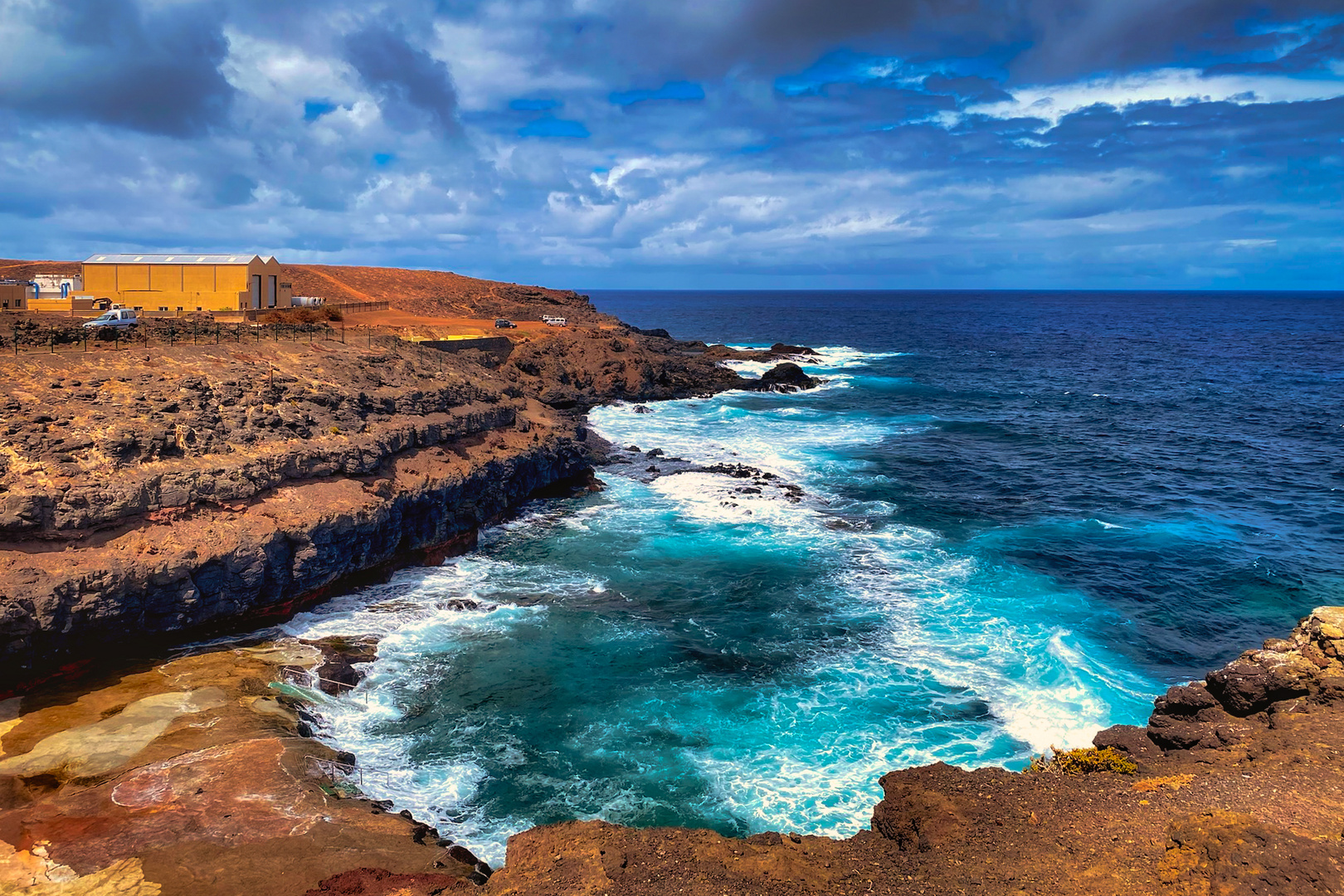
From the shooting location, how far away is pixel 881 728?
66.7 feet

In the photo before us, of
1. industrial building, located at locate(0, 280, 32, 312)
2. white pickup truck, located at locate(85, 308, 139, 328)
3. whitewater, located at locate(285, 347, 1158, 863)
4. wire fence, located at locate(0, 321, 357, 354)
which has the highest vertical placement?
industrial building, located at locate(0, 280, 32, 312)

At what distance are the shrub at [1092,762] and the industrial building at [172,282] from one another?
52685mm

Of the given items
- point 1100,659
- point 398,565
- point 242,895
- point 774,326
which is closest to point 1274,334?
point 774,326

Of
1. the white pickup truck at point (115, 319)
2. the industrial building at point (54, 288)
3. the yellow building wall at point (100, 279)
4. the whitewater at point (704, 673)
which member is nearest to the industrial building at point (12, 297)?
the industrial building at point (54, 288)

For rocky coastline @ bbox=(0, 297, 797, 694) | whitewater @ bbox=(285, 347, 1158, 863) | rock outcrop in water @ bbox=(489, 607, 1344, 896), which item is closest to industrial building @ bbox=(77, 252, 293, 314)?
rocky coastline @ bbox=(0, 297, 797, 694)

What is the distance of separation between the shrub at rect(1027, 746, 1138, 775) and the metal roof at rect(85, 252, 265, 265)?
55008mm

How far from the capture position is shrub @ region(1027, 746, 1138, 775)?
49.0 feet

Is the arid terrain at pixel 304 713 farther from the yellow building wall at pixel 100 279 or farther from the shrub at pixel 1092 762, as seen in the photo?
the yellow building wall at pixel 100 279

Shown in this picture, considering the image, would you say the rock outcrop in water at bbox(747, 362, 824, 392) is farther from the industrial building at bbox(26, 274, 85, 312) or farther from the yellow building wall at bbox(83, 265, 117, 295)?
the industrial building at bbox(26, 274, 85, 312)

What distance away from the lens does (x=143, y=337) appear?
106ft

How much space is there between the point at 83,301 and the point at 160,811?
1576 inches

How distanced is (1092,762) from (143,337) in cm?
3629

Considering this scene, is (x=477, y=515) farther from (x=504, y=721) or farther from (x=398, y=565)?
(x=504, y=721)

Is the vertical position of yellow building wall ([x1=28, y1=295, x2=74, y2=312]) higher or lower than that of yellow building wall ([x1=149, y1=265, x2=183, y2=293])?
lower
